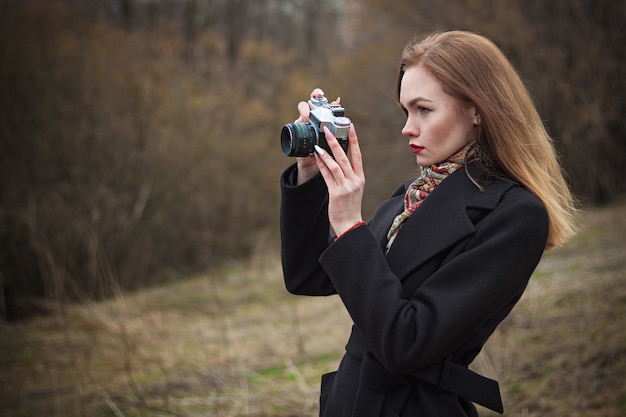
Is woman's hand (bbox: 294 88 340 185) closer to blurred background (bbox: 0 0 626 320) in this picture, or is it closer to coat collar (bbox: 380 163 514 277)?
Result: coat collar (bbox: 380 163 514 277)

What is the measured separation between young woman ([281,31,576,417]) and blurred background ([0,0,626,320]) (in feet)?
14.4

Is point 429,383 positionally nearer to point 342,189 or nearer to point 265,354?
point 342,189

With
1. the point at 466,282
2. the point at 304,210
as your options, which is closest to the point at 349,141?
the point at 304,210

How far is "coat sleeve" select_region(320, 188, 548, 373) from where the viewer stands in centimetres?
149

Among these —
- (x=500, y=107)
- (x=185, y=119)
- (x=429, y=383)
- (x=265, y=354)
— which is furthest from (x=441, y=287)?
(x=185, y=119)

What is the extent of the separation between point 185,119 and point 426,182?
27.8 feet

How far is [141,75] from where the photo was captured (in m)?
9.12

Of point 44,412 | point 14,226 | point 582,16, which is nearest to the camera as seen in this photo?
point 44,412

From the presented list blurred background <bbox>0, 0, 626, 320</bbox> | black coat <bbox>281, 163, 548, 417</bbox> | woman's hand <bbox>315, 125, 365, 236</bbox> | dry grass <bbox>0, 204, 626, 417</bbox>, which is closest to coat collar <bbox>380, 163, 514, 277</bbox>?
black coat <bbox>281, 163, 548, 417</bbox>

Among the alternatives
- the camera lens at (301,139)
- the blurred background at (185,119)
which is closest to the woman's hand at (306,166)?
the camera lens at (301,139)

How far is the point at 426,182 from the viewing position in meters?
1.81

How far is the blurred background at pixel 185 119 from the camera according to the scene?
7.72 m

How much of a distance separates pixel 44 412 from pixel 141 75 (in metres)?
5.99

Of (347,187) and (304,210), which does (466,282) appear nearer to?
(347,187)
